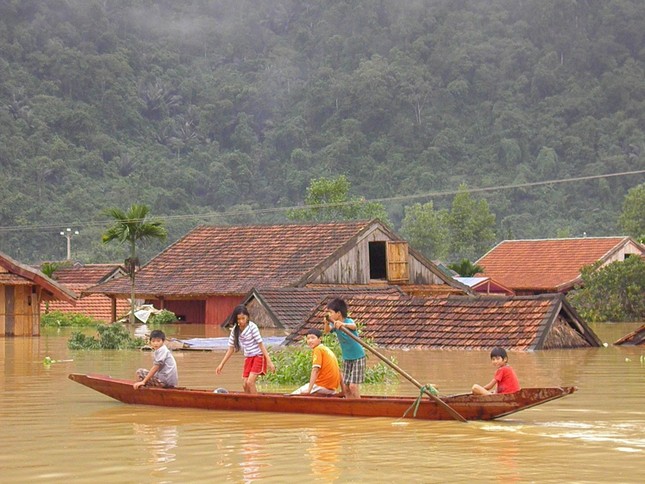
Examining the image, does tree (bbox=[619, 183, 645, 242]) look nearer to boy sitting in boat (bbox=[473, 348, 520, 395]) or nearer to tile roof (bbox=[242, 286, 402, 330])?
tile roof (bbox=[242, 286, 402, 330])

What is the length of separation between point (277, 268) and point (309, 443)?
32344 millimetres

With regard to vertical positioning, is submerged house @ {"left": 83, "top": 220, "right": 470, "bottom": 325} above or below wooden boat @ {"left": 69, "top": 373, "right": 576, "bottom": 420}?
above

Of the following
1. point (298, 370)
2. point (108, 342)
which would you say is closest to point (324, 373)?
point (298, 370)

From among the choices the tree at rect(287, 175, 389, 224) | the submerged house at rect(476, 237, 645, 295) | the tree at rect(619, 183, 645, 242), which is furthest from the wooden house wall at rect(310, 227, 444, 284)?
the tree at rect(619, 183, 645, 242)

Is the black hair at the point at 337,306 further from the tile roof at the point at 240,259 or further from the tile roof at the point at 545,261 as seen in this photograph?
the tile roof at the point at 545,261

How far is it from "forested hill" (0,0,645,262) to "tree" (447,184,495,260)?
6.86 m

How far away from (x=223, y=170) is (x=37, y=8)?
39.6 metres

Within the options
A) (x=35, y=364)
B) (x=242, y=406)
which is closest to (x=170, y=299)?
(x=35, y=364)

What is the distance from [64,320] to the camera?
165 feet

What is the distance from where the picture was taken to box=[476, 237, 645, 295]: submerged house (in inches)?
2400

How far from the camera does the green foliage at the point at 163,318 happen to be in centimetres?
4734

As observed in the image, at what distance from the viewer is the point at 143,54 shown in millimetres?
156375

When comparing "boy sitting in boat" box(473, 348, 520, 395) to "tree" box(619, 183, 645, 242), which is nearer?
"boy sitting in boat" box(473, 348, 520, 395)

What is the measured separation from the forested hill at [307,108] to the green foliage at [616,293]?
53.6 metres
